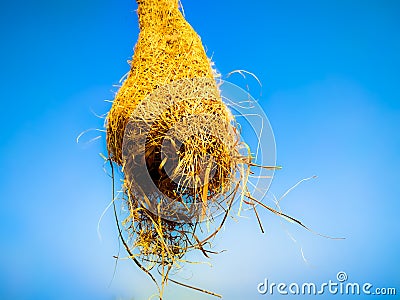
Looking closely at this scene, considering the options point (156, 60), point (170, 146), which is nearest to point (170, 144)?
point (170, 146)

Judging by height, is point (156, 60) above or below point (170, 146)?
above

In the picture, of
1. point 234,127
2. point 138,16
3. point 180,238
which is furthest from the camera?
point 138,16

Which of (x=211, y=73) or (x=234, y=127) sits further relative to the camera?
(x=211, y=73)

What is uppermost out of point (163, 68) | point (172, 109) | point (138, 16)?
point (138, 16)

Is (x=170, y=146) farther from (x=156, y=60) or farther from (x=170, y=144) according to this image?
(x=156, y=60)

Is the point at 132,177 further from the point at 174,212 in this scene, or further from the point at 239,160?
the point at 239,160

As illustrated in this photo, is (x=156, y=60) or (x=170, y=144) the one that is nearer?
(x=170, y=144)

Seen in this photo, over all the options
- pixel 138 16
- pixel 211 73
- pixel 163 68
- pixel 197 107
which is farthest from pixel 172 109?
pixel 138 16

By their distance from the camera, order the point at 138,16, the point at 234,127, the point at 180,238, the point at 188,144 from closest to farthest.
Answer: the point at 188,144, the point at 234,127, the point at 180,238, the point at 138,16
